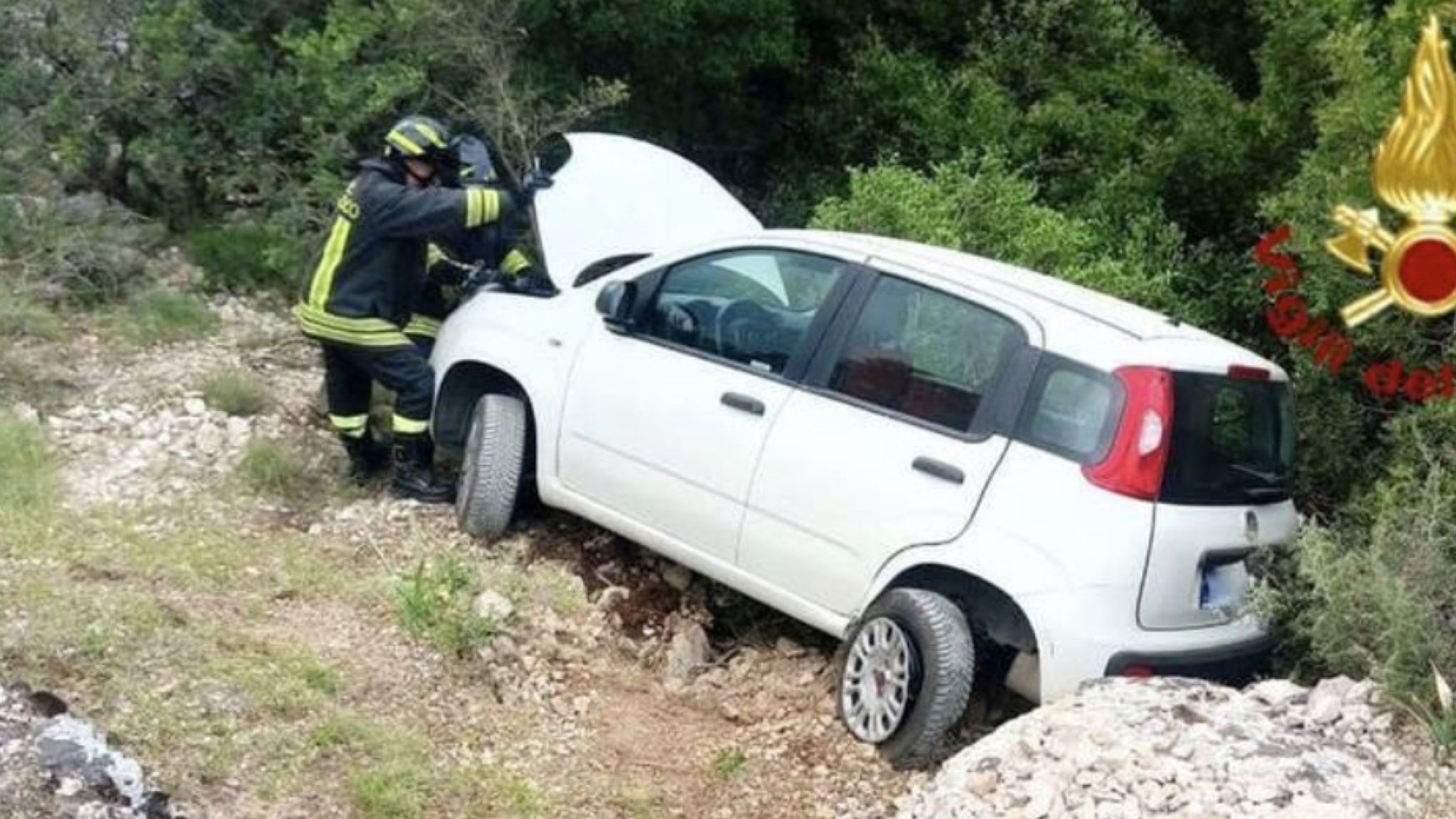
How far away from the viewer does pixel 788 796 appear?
4977mm

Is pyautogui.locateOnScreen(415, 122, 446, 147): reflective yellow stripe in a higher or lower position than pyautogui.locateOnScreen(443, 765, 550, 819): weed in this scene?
higher

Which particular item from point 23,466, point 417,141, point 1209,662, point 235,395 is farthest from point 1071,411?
point 23,466

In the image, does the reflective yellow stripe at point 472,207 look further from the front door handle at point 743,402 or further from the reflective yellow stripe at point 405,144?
the front door handle at point 743,402

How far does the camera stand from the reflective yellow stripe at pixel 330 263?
6.62 m

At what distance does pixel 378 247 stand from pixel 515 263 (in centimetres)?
62

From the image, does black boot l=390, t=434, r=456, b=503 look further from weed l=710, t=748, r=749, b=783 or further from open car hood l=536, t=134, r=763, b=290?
weed l=710, t=748, r=749, b=783

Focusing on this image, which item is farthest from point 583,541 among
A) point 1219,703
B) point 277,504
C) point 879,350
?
→ point 1219,703

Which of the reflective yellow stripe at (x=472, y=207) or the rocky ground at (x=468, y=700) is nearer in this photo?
the rocky ground at (x=468, y=700)

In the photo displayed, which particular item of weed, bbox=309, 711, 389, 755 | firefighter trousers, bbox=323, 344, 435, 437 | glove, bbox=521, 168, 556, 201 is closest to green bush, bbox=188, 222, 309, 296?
firefighter trousers, bbox=323, 344, 435, 437

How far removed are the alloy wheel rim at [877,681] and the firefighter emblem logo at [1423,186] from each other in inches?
67.8

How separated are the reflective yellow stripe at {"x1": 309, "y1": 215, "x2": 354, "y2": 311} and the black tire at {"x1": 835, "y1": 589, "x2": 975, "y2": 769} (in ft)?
9.87

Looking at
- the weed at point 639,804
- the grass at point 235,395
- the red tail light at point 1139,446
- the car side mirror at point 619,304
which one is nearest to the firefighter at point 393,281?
the grass at point 235,395

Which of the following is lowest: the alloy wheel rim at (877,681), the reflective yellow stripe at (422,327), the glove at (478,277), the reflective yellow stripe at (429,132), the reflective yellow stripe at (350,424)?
the reflective yellow stripe at (350,424)

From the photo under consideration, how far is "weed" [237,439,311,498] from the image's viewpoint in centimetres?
684
